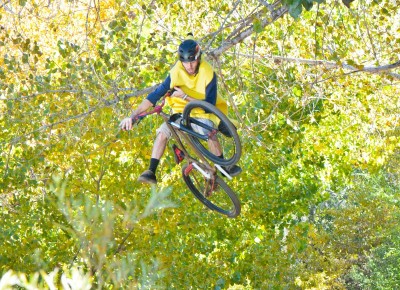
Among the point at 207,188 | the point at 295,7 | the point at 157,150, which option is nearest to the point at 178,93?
the point at 157,150

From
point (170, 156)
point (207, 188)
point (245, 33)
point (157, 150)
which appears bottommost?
point (207, 188)

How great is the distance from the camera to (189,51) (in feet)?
20.5

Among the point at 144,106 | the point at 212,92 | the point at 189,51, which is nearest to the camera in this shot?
the point at 189,51

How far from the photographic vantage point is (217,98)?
22.6 ft

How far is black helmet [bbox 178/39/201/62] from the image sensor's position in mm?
6215

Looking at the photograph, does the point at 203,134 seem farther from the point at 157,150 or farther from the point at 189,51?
the point at 189,51

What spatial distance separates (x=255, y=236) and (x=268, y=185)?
102 centimetres

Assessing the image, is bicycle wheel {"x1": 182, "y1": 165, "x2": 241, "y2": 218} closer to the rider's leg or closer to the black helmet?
the rider's leg

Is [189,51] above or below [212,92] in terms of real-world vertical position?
above

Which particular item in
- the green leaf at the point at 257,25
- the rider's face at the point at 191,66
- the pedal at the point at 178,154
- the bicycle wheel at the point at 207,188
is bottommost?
the bicycle wheel at the point at 207,188

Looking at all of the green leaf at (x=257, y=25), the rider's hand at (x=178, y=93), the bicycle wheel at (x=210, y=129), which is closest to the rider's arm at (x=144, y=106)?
the rider's hand at (x=178, y=93)

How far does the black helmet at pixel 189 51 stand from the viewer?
6.21 m

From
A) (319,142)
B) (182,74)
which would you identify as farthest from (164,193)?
(319,142)

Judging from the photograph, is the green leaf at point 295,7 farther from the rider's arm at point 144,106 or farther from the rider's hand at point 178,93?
the rider's arm at point 144,106
